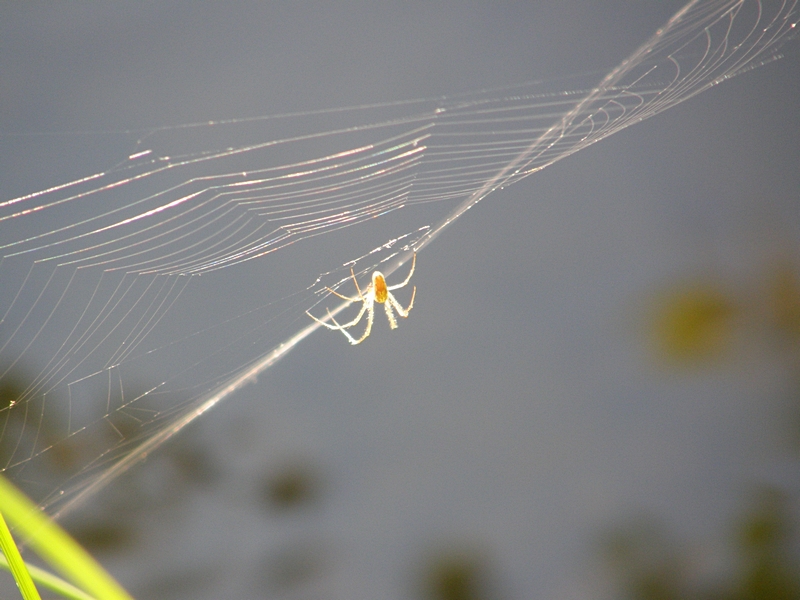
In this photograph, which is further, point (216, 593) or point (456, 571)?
point (456, 571)

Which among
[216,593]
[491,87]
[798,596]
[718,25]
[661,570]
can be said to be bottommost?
[798,596]

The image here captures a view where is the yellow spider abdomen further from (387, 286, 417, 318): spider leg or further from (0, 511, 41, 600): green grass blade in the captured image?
(0, 511, 41, 600): green grass blade

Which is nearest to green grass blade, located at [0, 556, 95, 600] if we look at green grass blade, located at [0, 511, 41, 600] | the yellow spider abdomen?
green grass blade, located at [0, 511, 41, 600]

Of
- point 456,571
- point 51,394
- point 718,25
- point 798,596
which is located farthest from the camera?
point 798,596

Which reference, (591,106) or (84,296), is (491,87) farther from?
(84,296)

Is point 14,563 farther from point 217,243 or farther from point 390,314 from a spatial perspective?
point 390,314

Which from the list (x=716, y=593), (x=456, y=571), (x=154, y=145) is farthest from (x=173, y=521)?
(x=716, y=593)
